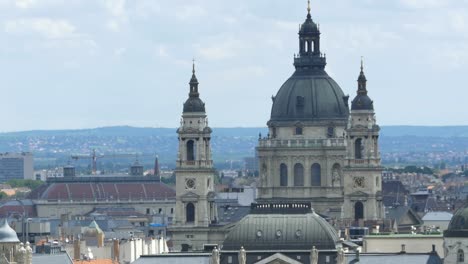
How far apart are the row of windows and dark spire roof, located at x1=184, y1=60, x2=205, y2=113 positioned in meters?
6.74

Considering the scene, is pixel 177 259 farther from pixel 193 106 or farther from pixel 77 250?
pixel 193 106

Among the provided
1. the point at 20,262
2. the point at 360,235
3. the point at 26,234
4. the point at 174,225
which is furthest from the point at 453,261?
the point at 26,234

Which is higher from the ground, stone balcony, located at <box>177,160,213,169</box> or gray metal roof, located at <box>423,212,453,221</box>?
stone balcony, located at <box>177,160,213,169</box>

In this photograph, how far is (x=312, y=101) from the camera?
552ft

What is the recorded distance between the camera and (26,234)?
575 ft

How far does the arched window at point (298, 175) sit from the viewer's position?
6644 inches

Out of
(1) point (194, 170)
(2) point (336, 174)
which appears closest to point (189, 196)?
(1) point (194, 170)

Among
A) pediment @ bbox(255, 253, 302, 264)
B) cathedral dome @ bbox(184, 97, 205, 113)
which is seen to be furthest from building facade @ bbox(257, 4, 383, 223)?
pediment @ bbox(255, 253, 302, 264)

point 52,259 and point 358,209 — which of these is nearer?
point 52,259

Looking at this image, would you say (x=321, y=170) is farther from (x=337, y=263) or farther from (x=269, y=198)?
(x=337, y=263)

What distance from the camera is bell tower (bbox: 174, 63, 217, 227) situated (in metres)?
165

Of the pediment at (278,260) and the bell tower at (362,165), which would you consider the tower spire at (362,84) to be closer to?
the bell tower at (362,165)

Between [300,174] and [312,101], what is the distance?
14.5 ft

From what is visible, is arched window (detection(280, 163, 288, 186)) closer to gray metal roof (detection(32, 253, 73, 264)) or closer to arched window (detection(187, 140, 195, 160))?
arched window (detection(187, 140, 195, 160))
